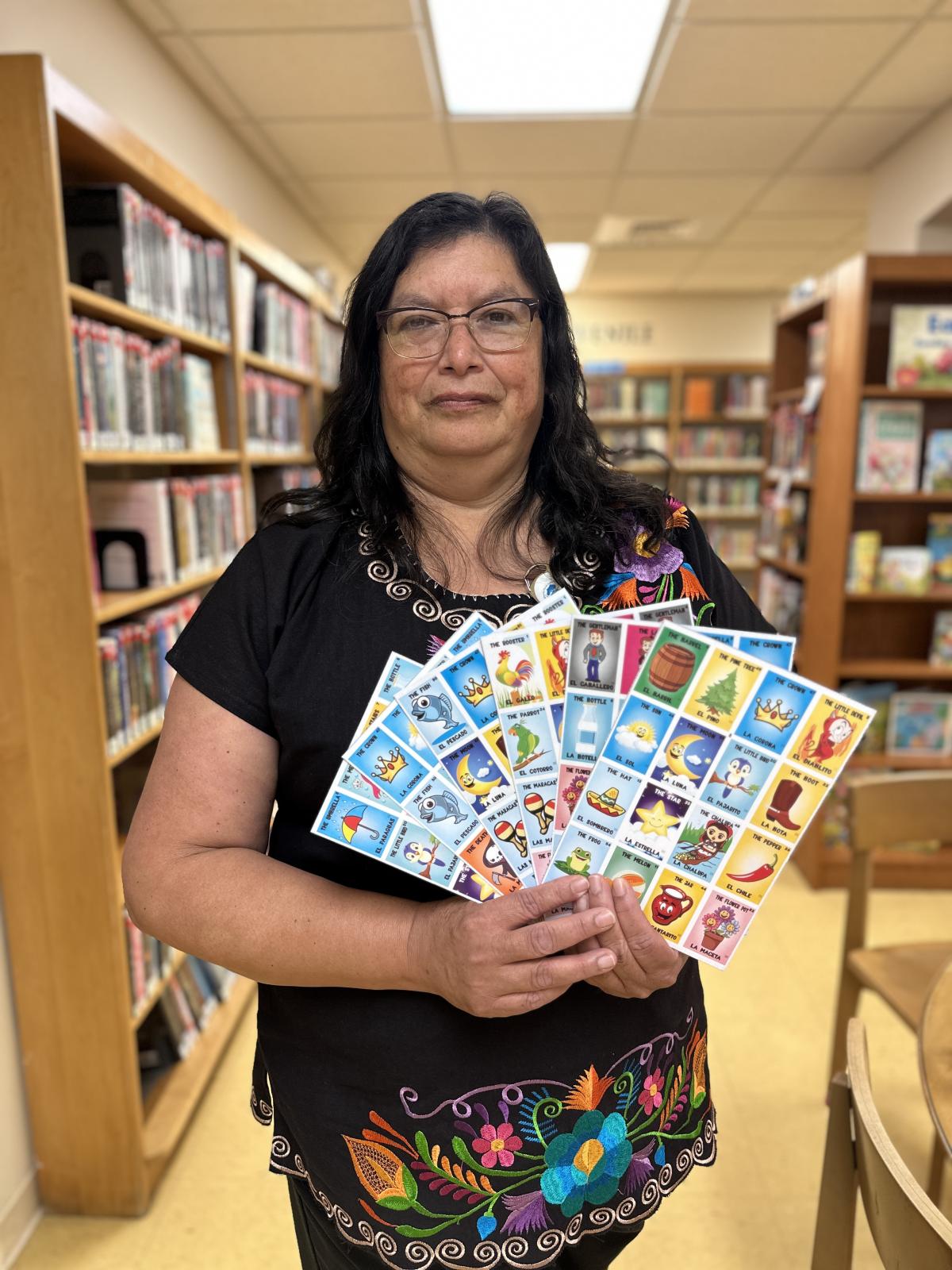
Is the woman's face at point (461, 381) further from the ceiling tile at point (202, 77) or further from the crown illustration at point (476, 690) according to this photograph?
the ceiling tile at point (202, 77)

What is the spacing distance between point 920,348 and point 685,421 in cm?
429

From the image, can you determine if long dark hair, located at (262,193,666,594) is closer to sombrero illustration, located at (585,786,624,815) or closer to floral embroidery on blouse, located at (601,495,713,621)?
floral embroidery on blouse, located at (601,495,713,621)

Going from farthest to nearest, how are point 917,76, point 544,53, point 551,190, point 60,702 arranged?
point 551,190 < point 917,76 < point 544,53 < point 60,702

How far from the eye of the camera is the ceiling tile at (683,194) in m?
4.29

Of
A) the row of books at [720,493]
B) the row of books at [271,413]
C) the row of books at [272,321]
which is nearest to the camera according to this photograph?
the row of books at [272,321]

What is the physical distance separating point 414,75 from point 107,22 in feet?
3.34

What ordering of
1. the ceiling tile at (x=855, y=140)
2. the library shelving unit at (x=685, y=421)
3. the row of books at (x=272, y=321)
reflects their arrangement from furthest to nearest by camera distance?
the library shelving unit at (x=685, y=421), the ceiling tile at (x=855, y=140), the row of books at (x=272, y=321)

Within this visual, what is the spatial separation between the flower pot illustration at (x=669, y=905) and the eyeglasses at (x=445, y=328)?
0.64m

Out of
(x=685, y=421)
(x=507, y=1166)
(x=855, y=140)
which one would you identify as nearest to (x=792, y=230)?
(x=855, y=140)

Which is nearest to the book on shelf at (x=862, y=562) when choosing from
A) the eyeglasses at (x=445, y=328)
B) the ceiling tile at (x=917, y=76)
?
the ceiling tile at (x=917, y=76)

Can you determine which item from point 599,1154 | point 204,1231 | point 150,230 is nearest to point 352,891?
point 599,1154

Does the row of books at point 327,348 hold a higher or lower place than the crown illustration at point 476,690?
higher

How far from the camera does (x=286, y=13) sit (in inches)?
103

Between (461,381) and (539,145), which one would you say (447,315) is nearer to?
(461,381)
